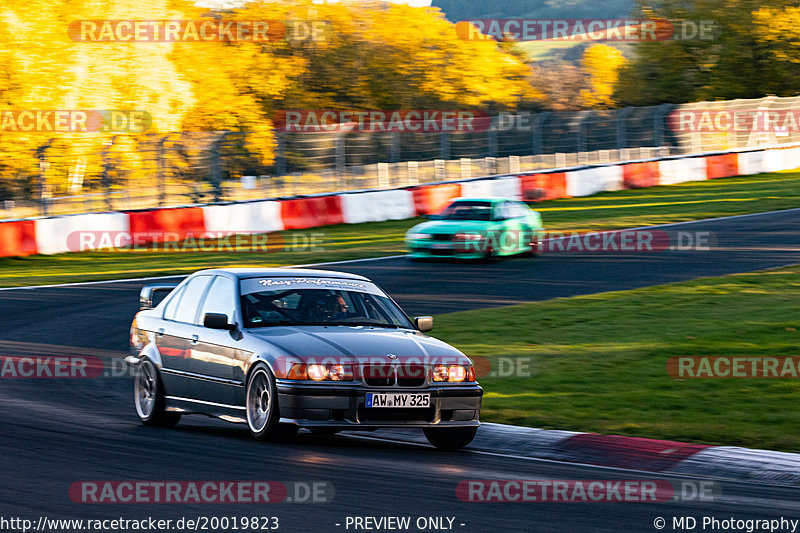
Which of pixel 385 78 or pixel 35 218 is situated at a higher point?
pixel 385 78

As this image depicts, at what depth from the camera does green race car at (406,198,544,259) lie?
73.7 ft

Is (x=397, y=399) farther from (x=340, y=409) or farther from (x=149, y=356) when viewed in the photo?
(x=149, y=356)

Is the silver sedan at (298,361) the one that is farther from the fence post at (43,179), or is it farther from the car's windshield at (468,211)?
the fence post at (43,179)

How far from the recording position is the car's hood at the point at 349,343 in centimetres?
859

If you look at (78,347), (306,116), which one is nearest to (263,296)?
(78,347)

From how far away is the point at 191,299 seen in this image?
1023 centimetres

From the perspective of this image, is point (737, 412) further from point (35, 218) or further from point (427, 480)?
point (35, 218)

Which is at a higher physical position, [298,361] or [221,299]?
A: [221,299]

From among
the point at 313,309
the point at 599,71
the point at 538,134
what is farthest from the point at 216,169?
the point at 599,71

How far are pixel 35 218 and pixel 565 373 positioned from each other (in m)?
15.4

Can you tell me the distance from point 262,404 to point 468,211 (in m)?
15.2

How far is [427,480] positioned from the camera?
731 cm

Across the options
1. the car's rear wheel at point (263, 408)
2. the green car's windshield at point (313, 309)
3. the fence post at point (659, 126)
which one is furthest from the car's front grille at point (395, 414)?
the fence post at point (659, 126)

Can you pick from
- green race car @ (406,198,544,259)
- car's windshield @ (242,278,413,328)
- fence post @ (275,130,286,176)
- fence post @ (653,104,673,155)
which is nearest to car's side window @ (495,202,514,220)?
green race car @ (406,198,544,259)
